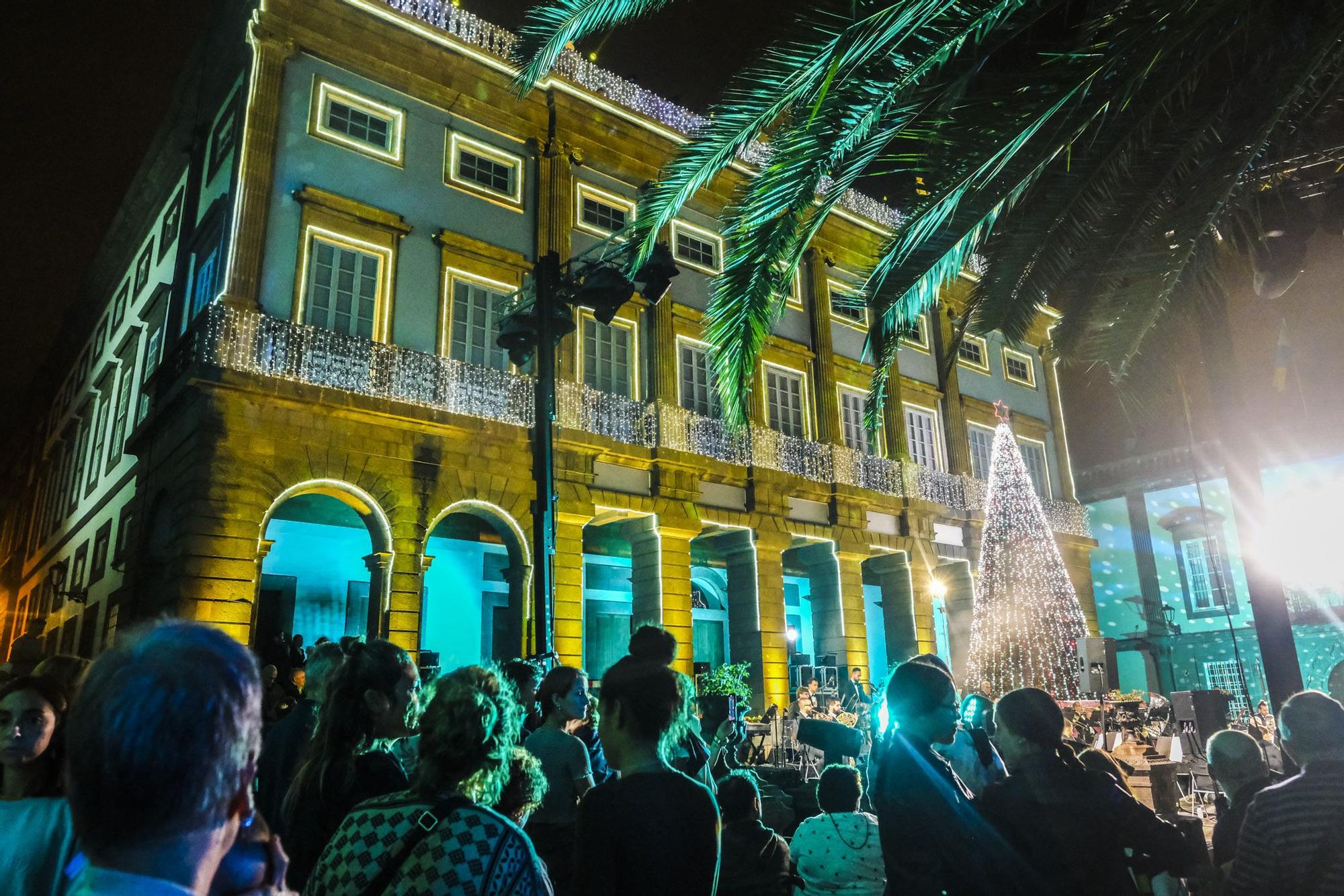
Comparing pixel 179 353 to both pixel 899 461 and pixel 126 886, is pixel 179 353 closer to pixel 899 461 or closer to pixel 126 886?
pixel 126 886

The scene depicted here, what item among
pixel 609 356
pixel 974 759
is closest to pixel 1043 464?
pixel 609 356

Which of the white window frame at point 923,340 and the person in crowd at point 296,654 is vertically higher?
the white window frame at point 923,340

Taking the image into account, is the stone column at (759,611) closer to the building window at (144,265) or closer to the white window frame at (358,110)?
the white window frame at (358,110)

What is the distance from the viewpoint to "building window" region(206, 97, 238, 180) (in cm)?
1564

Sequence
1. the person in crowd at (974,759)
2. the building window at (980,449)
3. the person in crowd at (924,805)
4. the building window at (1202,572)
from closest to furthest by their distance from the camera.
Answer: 1. the person in crowd at (924,805)
2. the person in crowd at (974,759)
3. the building window at (980,449)
4. the building window at (1202,572)

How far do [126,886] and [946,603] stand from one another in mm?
23911

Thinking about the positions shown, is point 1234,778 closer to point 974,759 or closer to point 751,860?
point 974,759

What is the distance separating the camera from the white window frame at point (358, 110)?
15273mm

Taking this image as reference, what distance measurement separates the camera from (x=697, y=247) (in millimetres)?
20453

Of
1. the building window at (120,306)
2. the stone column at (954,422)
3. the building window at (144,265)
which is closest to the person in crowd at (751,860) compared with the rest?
the building window at (144,265)

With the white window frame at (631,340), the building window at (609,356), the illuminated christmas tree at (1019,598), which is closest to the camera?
the white window frame at (631,340)

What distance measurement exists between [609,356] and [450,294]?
3484mm

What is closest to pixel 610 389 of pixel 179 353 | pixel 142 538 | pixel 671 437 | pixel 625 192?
pixel 671 437

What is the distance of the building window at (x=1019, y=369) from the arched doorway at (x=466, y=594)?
1690 cm
